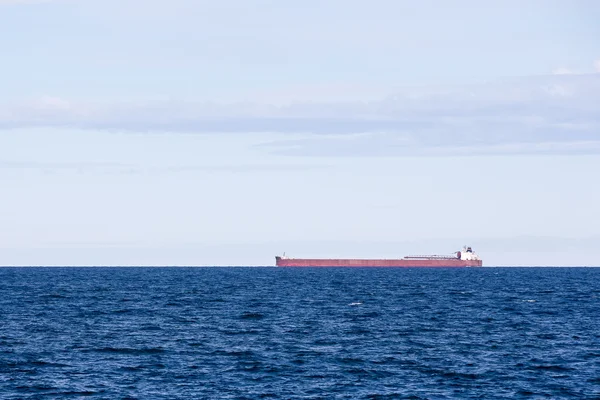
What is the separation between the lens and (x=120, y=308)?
104 m

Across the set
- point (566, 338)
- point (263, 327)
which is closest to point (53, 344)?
point (263, 327)

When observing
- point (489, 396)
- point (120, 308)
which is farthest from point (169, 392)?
point (120, 308)

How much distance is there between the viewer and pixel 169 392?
48188 mm

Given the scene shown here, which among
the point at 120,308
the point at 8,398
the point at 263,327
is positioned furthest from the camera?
the point at 120,308

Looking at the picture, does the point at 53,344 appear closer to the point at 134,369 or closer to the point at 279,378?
the point at 134,369

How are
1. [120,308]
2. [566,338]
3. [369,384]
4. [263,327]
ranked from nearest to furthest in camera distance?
[369,384]
[566,338]
[263,327]
[120,308]

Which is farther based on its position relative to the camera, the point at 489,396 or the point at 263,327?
the point at 263,327

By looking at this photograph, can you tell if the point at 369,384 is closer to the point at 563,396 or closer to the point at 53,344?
the point at 563,396

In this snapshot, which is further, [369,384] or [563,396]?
[369,384]

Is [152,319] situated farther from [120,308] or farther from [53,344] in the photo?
[53,344]

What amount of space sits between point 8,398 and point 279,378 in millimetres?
15458

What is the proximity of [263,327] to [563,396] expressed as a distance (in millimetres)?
37325

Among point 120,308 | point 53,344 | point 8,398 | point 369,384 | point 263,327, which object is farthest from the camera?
point 120,308

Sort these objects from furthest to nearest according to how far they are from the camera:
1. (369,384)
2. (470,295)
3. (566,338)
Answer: (470,295) < (566,338) < (369,384)
